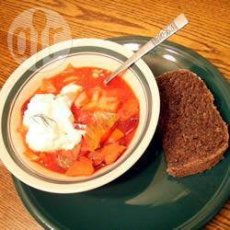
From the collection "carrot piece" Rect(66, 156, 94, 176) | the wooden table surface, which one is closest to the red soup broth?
"carrot piece" Rect(66, 156, 94, 176)

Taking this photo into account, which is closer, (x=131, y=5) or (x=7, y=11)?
(x=131, y=5)

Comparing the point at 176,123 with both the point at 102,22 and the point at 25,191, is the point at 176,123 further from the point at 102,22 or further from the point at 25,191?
the point at 102,22

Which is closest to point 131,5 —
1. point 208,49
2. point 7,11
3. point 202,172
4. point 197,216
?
point 208,49

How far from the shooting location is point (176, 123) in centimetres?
127

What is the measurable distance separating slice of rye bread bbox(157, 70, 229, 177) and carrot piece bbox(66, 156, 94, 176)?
217 millimetres

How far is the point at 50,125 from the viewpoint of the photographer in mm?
1219

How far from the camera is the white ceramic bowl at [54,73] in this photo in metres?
1.11

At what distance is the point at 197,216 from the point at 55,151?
1.40ft

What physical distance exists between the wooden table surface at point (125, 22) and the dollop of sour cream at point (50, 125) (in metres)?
0.18

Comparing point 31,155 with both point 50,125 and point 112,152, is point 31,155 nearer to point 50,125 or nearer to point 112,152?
point 50,125

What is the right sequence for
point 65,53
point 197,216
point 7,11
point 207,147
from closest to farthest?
point 197,216
point 207,147
point 65,53
point 7,11

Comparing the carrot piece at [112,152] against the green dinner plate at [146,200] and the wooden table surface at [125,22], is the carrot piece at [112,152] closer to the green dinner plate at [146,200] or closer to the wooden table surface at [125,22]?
the green dinner plate at [146,200]

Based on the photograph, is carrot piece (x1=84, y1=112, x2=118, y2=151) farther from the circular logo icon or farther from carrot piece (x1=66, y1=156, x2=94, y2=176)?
the circular logo icon

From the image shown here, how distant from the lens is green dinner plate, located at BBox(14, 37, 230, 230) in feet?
3.63
